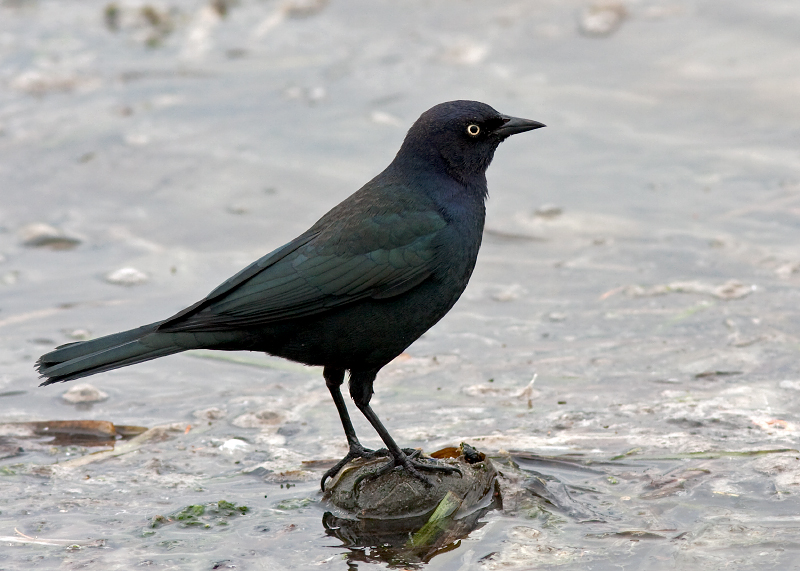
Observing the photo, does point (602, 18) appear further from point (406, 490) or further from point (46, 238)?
point (406, 490)

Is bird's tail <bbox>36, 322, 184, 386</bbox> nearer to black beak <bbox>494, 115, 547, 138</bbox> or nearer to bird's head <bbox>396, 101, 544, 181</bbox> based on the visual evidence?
bird's head <bbox>396, 101, 544, 181</bbox>

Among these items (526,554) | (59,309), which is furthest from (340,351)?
(59,309)

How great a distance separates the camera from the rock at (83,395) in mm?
5828

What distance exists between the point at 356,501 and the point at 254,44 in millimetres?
7573

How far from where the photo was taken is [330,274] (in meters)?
4.56

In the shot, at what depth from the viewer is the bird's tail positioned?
4.36 metres

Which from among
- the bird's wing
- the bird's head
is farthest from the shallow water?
the bird's head

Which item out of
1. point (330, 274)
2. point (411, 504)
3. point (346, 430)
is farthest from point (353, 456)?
point (330, 274)

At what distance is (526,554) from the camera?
411cm

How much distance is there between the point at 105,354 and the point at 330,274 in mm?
1022

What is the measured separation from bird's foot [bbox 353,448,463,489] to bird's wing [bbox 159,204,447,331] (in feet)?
2.46

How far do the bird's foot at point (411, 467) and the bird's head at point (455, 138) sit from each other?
4.35 ft

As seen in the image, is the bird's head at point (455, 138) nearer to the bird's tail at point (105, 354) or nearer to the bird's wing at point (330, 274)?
the bird's wing at point (330, 274)

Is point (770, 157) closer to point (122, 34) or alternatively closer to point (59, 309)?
point (59, 309)
